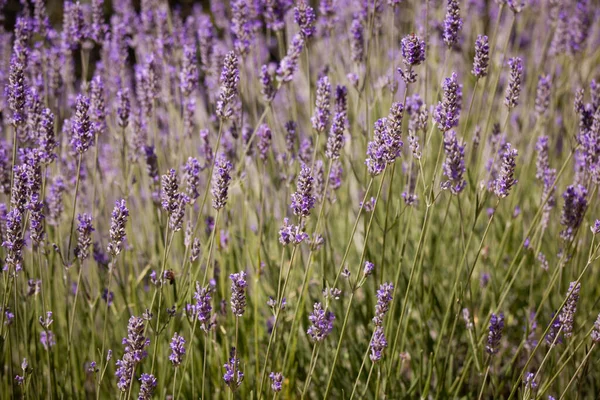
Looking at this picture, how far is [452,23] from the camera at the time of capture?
1.94 metres

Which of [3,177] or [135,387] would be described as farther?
[135,387]

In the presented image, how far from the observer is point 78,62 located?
7.81m

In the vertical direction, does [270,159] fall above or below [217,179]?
above

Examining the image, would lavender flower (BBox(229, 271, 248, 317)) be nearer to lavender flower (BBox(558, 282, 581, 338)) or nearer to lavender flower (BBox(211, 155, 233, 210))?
lavender flower (BBox(211, 155, 233, 210))

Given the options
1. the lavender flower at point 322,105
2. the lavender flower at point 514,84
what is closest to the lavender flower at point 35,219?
the lavender flower at point 322,105

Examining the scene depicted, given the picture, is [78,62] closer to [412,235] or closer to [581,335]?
[412,235]

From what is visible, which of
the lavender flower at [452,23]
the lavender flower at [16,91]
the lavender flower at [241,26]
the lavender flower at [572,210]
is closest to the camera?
the lavender flower at [16,91]

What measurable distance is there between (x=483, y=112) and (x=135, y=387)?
286 cm

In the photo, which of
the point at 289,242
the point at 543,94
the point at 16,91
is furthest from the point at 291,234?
the point at 543,94

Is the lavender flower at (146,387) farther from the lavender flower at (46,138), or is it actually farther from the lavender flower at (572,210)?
the lavender flower at (572,210)

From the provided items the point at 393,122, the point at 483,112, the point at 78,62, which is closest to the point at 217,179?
the point at 393,122

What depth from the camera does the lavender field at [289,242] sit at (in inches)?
69.2

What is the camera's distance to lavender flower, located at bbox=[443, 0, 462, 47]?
1928 mm

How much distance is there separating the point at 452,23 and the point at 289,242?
0.87 metres
